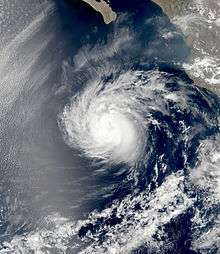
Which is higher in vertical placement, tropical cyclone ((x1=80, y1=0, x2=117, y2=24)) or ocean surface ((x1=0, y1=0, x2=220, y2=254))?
tropical cyclone ((x1=80, y1=0, x2=117, y2=24))

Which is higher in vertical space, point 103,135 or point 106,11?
point 106,11

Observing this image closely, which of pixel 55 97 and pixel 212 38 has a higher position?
pixel 55 97

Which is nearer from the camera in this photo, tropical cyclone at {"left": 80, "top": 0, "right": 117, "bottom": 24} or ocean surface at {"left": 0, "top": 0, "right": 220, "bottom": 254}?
ocean surface at {"left": 0, "top": 0, "right": 220, "bottom": 254}

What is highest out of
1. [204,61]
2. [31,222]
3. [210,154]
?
[204,61]

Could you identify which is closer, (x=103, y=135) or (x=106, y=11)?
(x=103, y=135)

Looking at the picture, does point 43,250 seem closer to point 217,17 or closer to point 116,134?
point 116,134

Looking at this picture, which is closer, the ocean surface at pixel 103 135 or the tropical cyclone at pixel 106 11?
the ocean surface at pixel 103 135

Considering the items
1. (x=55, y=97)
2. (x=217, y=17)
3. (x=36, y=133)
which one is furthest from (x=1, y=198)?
(x=217, y=17)

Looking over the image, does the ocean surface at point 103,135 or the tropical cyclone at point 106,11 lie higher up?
the tropical cyclone at point 106,11

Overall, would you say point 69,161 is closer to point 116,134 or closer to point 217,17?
point 116,134
